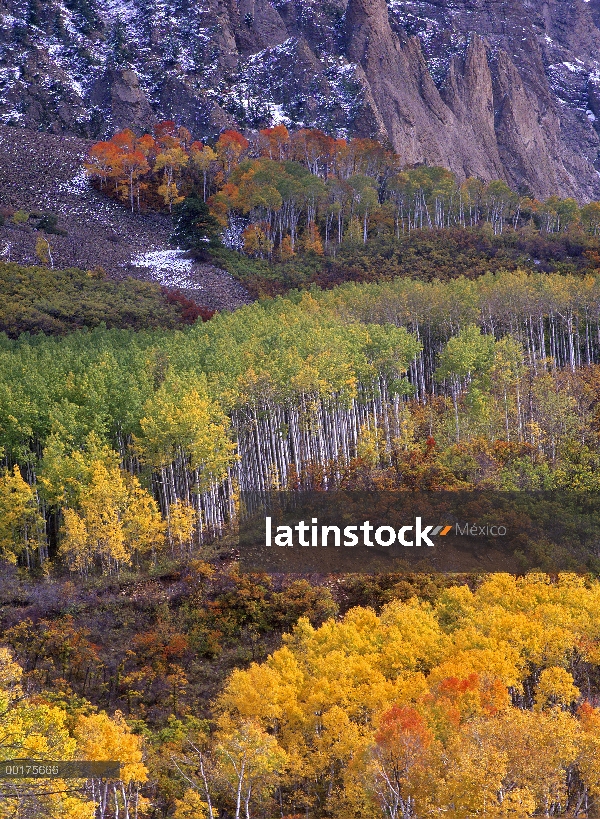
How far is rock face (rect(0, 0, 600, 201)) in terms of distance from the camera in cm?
14375

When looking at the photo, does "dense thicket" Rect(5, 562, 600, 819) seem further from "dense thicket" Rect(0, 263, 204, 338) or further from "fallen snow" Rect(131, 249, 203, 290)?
"fallen snow" Rect(131, 249, 203, 290)

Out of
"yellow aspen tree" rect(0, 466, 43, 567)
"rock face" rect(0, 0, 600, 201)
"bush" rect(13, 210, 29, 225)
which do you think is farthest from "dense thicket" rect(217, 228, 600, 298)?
"rock face" rect(0, 0, 600, 201)

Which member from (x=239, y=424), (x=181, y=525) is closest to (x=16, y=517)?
(x=181, y=525)

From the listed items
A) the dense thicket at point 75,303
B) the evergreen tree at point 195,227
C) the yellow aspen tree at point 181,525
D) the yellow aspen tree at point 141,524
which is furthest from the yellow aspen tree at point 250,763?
the evergreen tree at point 195,227

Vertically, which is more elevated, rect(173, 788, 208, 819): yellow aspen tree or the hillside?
the hillside

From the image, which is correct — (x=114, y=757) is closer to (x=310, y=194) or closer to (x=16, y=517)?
(x=16, y=517)

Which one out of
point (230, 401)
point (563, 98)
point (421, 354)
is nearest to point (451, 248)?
point (421, 354)

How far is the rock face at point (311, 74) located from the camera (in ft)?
472
